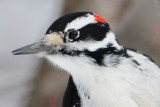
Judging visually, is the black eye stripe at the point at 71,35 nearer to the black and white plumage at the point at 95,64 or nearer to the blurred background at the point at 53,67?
the black and white plumage at the point at 95,64

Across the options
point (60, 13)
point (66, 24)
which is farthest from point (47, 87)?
point (66, 24)

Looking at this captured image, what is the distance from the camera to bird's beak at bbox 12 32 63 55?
4656 millimetres

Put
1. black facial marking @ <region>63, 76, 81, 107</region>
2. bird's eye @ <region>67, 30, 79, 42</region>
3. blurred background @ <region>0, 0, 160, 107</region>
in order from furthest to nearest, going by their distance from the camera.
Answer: blurred background @ <region>0, 0, 160, 107</region> < black facial marking @ <region>63, 76, 81, 107</region> < bird's eye @ <region>67, 30, 79, 42</region>

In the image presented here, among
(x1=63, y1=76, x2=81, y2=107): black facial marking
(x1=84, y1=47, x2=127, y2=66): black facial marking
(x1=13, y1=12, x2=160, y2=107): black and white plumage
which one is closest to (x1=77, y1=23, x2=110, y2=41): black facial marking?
(x1=13, y1=12, x2=160, y2=107): black and white plumage

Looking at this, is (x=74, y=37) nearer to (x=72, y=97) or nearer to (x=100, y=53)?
(x=100, y=53)

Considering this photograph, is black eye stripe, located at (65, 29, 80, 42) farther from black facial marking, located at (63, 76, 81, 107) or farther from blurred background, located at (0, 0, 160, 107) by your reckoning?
blurred background, located at (0, 0, 160, 107)

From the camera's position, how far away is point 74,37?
4.64 meters

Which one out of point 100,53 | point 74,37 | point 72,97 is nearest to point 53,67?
point 72,97

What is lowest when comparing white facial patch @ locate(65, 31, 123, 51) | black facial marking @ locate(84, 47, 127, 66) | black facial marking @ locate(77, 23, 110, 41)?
black facial marking @ locate(84, 47, 127, 66)

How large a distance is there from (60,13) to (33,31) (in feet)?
4.62

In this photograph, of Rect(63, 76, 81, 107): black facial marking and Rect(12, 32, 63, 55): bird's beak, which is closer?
Rect(12, 32, 63, 55): bird's beak

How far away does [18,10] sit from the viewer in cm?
912

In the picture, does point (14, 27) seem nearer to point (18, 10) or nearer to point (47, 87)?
point (18, 10)

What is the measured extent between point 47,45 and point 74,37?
Answer: 0.24 metres
